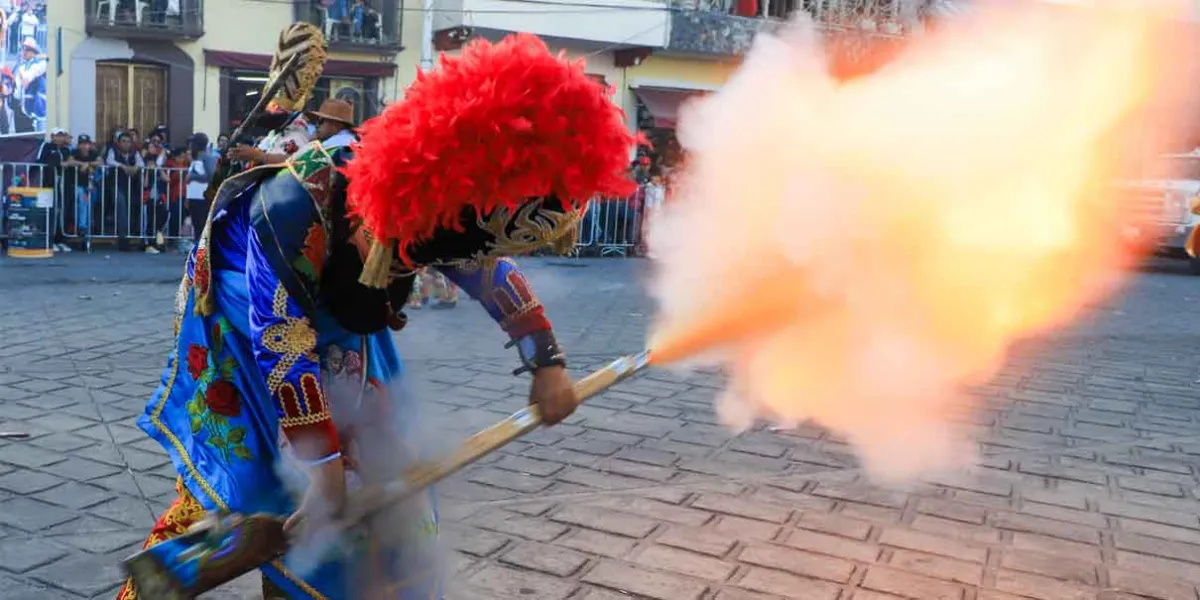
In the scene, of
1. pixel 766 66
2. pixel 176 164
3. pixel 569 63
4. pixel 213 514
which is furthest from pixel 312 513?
pixel 176 164

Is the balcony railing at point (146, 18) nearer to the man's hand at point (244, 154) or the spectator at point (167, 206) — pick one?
the spectator at point (167, 206)

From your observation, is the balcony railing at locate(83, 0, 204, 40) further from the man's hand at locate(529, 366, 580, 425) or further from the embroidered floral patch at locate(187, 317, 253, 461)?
the man's hand at locate(529, 366, 580, 425)

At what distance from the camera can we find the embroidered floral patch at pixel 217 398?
2.77 m

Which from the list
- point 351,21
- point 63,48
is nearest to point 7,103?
point 63,48

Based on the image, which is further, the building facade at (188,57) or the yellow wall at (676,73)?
the yellow wall at (676,73)

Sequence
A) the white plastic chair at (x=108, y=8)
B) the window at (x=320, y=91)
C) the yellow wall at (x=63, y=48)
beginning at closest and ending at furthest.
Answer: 1. the yellow wall at (x=63, y=48)
2. the white plastic chair at (x=108, y=8)
3. the window at (x=320, y=91)

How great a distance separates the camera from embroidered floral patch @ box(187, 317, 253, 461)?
2.77 m

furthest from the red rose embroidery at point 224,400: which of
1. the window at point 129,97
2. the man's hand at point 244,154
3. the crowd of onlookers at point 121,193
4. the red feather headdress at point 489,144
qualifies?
the window at point 129,97

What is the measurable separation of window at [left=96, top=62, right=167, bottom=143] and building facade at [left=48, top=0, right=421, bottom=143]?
0.02 metres

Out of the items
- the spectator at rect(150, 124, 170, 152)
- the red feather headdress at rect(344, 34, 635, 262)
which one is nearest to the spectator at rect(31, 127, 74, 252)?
the spectator at rect(150, 124, 170, 152)

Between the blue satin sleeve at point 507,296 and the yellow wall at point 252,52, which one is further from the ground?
the yellow wall at point 252,52

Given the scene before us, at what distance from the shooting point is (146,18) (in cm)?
1986

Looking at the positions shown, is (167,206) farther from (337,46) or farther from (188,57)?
(337,46)

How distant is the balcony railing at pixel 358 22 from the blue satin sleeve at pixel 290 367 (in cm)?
2017
